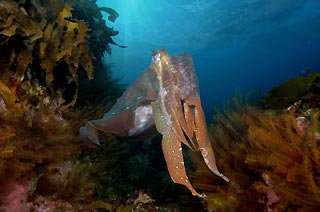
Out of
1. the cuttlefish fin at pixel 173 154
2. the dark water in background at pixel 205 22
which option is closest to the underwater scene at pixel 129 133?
the cuttlefish fin at pixel 173 154

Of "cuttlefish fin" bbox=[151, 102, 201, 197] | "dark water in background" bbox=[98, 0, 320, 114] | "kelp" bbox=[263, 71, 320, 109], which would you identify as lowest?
"cuttlefish fin" bbox=[151, 102, 201, 197]

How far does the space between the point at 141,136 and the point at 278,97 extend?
327 centimetres

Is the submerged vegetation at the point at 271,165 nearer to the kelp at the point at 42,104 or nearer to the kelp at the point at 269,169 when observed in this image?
the kelp at the point at 269,169

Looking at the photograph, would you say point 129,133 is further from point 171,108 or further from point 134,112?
point 171,108

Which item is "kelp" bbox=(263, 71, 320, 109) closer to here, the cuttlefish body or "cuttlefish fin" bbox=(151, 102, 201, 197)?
the cuttlefish body

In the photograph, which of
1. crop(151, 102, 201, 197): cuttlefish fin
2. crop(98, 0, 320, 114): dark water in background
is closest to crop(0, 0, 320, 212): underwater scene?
crop(151, 102, 201, 197): cuttlefish fin

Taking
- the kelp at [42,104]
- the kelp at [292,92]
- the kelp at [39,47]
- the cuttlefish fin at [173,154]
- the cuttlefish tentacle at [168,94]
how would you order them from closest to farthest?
the cuttlefish fin at [173,154], the cuttlefish tentacle at [168,94], the kelp at [42,104], the kelp at [39,47], the kelp at [292,92]

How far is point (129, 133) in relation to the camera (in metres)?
2.05

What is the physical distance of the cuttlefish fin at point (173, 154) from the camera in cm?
154

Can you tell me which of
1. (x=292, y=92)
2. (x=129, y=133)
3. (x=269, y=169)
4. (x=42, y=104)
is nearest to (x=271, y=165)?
(x=269, y=169)

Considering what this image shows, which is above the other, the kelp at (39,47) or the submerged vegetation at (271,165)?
the kelp at (39,47)

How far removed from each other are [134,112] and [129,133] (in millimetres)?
253

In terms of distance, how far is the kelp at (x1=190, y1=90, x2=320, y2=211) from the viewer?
2684 mm

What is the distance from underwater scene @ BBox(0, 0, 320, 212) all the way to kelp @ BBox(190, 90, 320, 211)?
0.01 meters
